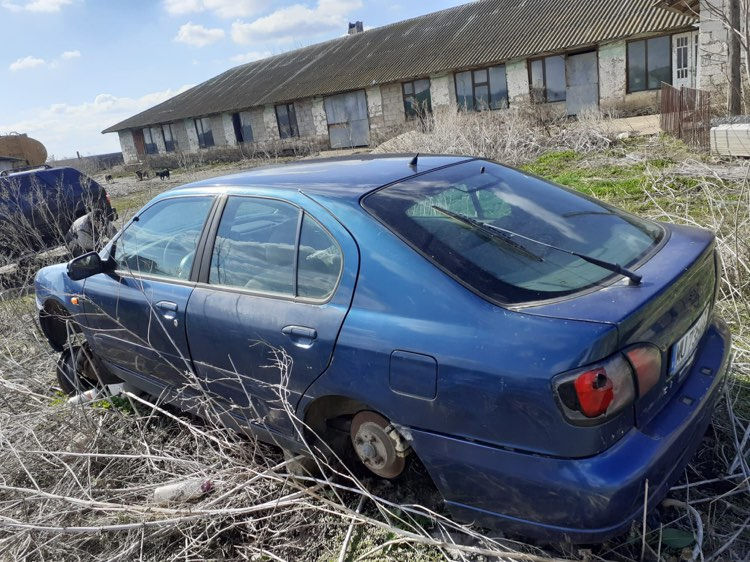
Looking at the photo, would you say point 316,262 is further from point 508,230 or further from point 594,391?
point 594,391

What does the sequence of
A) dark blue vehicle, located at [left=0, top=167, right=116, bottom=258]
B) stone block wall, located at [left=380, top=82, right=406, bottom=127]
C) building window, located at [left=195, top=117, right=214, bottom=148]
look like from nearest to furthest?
dark blue vehicle, located at [left=0, top=167, right=116, bottom=258]
stone block wall, located at [left=380, top=82, right=406, bottom=127]
building window, located at [left=195, top=117, right=214, bottom=148]

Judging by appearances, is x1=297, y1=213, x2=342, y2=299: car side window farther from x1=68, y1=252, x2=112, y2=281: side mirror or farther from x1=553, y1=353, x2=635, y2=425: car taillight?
x1=68, y1=252, x2=112, y2=281: side mirror

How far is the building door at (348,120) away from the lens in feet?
90.3

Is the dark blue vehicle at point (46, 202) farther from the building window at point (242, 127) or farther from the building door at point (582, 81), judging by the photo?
the building window at point (242, 127)

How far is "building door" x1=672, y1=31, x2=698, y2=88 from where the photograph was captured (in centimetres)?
1886

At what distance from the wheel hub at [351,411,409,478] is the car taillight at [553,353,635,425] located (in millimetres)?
764

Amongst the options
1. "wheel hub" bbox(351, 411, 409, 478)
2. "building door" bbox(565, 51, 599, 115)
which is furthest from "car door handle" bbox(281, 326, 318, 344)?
"building door" bbox(565, 51, 599, 115)

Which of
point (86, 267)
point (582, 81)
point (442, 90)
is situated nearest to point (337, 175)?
point (86, 267)

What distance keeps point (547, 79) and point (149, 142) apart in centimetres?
3004

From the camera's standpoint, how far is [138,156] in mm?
41438

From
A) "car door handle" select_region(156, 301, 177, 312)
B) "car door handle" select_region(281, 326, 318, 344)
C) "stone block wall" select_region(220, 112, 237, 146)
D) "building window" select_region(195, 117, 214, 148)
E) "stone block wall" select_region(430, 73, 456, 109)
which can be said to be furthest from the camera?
"building window" select_region(195, 117, 214, 148)

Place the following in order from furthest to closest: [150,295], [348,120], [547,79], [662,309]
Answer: [348,120]
[547,79]
[150,295]
[662,309]

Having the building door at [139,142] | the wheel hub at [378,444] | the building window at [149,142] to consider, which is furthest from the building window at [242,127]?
the wheel hub at [378,444]

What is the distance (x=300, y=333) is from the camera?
2.37m
